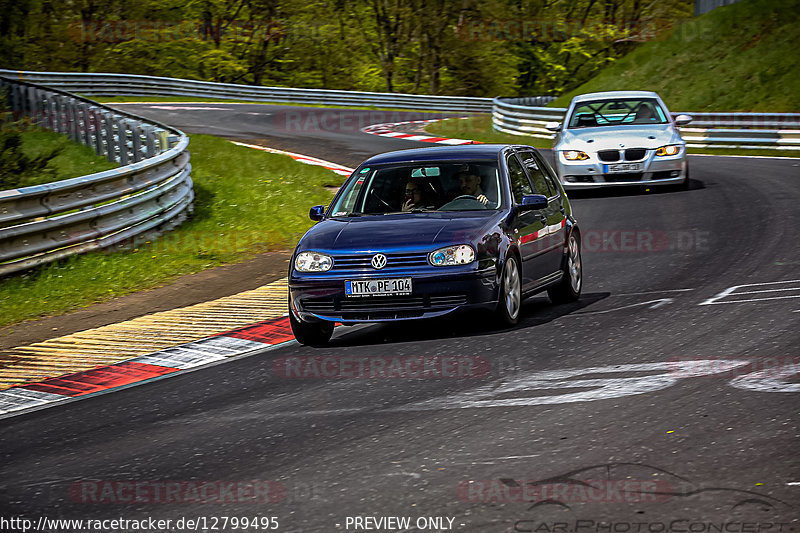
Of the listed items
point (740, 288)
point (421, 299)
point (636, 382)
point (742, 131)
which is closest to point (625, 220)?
point (740, 288)

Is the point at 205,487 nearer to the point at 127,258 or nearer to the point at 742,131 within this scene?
the point at 127,258

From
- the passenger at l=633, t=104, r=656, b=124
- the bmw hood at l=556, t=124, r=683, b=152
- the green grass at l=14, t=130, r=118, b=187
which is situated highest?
the passenger at l=633, t=104, r=656, b=124

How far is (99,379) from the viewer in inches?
330

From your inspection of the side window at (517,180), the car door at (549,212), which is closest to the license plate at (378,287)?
the side window at (517,180)

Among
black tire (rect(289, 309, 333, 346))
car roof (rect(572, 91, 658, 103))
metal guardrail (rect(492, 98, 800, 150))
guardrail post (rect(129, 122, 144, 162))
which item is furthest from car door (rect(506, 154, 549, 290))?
metal guardrail (rect(492, 98, 800, 150))

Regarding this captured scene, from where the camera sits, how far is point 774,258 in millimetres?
11992

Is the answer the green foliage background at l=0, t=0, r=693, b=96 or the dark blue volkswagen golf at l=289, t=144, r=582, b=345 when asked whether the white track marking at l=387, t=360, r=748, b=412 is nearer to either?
the dark blue volkswagen golf at l=289, t=144, r=582, b=345

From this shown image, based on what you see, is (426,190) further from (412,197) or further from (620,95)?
(620,95)

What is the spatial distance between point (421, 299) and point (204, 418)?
2.28 meters

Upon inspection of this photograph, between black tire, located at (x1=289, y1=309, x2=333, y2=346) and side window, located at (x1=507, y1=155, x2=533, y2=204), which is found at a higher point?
side window, located at (x1=507, y1=155, x2=533, y2=204)

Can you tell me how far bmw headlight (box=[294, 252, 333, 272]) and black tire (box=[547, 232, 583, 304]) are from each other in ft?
7.93

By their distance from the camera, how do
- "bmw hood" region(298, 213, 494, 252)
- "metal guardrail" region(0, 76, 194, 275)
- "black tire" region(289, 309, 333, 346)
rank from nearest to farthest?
"bmw hood" region(298, 213, 494, 252) → "black tire" region(289, 309, 333, 346) → "metal guardrail" region(0, 76, 194, 275)

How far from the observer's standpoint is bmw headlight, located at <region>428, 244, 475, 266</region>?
28.2ft

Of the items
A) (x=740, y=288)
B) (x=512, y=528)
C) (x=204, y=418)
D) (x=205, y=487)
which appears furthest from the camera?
(x=740, y=288)
